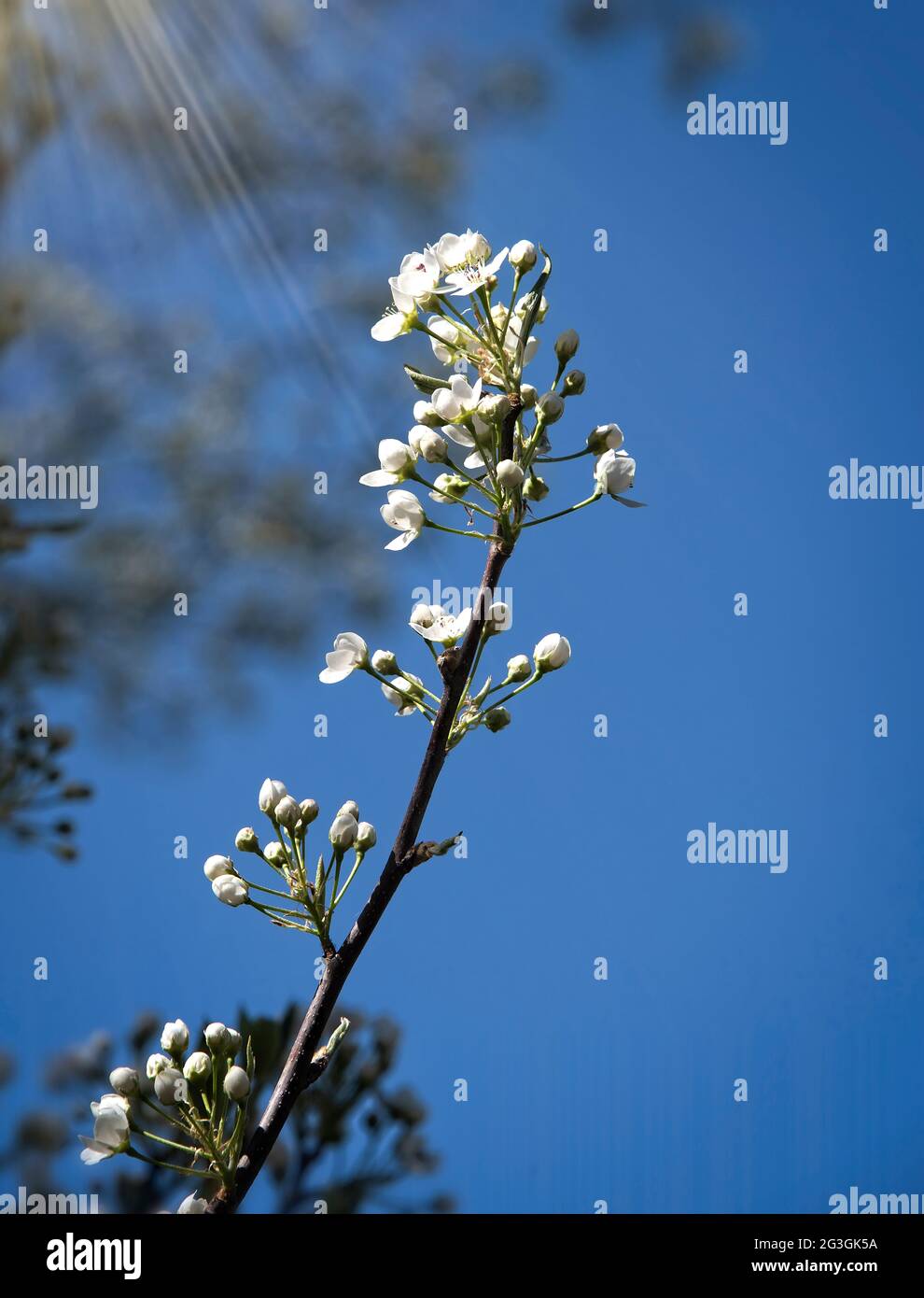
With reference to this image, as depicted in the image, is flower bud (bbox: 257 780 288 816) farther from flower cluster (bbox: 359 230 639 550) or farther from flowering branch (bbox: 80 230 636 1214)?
flower cluster (bbox: 359 230 639 550)

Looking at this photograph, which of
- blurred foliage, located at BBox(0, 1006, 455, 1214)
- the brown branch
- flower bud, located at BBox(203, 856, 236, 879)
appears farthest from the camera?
blurred foliage, located at BBox(0, 1006, 455, 1214)

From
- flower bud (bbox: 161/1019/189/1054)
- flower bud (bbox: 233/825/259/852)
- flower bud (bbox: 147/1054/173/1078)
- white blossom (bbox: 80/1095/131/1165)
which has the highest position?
flower bud (bbox: 233/825/259/852)

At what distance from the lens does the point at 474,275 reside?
2.10ft

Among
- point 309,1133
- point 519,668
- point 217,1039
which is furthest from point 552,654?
point 309,1133

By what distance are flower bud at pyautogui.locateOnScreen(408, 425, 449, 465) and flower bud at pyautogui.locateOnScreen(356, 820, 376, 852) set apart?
195 millimetres

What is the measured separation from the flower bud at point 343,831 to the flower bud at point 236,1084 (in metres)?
0.12

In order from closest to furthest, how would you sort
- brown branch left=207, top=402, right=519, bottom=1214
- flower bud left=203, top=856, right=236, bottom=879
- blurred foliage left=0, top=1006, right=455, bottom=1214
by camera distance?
1. brown branch left=207, top=402, right=519, bottom=1214
2. flower bud left=203, top=856, right=236, bottom=879
3. blurred foliage left=0, top=1006, right=455, bottom=1214

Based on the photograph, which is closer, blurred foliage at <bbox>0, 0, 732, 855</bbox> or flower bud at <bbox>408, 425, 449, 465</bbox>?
flower bud at <bbox>408, 425, 449, 465</bbox>

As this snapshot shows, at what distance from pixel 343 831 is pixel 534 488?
21 centimetres

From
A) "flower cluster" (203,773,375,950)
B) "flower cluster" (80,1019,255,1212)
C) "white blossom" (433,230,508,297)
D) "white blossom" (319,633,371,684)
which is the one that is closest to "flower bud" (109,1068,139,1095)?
"flower cluster" (80,1019,255,1212)

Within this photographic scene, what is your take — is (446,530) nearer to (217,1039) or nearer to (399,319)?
(399,319)

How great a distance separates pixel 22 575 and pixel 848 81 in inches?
67.2

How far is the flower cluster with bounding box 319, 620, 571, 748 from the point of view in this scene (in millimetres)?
611
